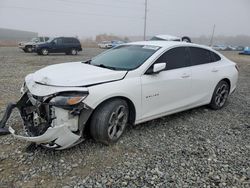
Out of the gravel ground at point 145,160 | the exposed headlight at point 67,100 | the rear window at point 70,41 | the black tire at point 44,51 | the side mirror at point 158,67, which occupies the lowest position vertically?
the black tire at point 44,51

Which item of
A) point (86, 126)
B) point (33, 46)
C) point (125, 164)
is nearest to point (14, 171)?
point (86, 126)

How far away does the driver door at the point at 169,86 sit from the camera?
3.78m

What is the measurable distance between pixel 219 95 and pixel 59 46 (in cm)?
1736

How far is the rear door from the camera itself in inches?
182

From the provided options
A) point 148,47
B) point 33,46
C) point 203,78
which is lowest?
point 33,46

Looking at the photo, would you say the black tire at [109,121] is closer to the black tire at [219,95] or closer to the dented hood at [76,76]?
the dented hood at [76,76]

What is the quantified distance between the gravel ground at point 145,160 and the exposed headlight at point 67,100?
758 millimetres

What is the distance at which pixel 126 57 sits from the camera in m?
4.17

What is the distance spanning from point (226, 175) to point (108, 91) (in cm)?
185

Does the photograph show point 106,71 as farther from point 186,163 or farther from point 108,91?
point 186,163

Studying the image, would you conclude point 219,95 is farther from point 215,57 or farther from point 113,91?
point 113,91

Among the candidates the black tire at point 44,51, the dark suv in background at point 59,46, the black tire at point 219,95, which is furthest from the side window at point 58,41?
the black tire at point 219,95

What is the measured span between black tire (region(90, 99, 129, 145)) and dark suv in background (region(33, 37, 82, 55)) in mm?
17438

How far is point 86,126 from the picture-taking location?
3.32m
